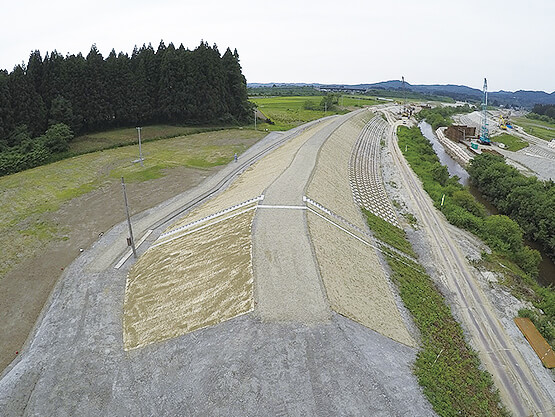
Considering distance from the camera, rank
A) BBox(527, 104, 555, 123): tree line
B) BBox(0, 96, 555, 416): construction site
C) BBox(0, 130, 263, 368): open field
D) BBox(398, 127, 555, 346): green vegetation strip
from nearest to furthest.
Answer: BBox(0, 96, 555, 416): construction site, BBox(0, 130, 263, 368): open field, BBox(398, 127, 555, 346): green vegetation strip, BBox(527, 104, 555, 123): tree line

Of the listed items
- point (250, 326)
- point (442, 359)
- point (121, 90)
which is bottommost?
point (442, 359)

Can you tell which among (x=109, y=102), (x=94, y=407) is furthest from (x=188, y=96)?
(x=94, y=407)

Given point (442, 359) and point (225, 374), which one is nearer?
point (225, 374)

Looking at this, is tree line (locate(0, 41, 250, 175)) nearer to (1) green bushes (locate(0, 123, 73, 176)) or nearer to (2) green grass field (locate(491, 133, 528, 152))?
(1) green bushes (locate(0, 123, 73, 176))

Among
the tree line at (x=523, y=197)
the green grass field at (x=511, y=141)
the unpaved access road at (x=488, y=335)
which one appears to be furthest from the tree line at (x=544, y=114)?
the unpaved access road at (x=488, y=335)

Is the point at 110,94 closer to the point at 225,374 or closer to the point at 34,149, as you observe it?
the point at 34,149

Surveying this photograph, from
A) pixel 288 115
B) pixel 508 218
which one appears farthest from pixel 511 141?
pixel 508 218

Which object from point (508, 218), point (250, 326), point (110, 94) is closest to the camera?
point (250, 326)

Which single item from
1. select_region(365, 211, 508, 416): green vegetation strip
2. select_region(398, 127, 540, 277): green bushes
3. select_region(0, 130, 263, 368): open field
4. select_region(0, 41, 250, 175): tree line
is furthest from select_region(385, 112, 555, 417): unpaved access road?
select_region(0, 41, 250, 175): tree line
